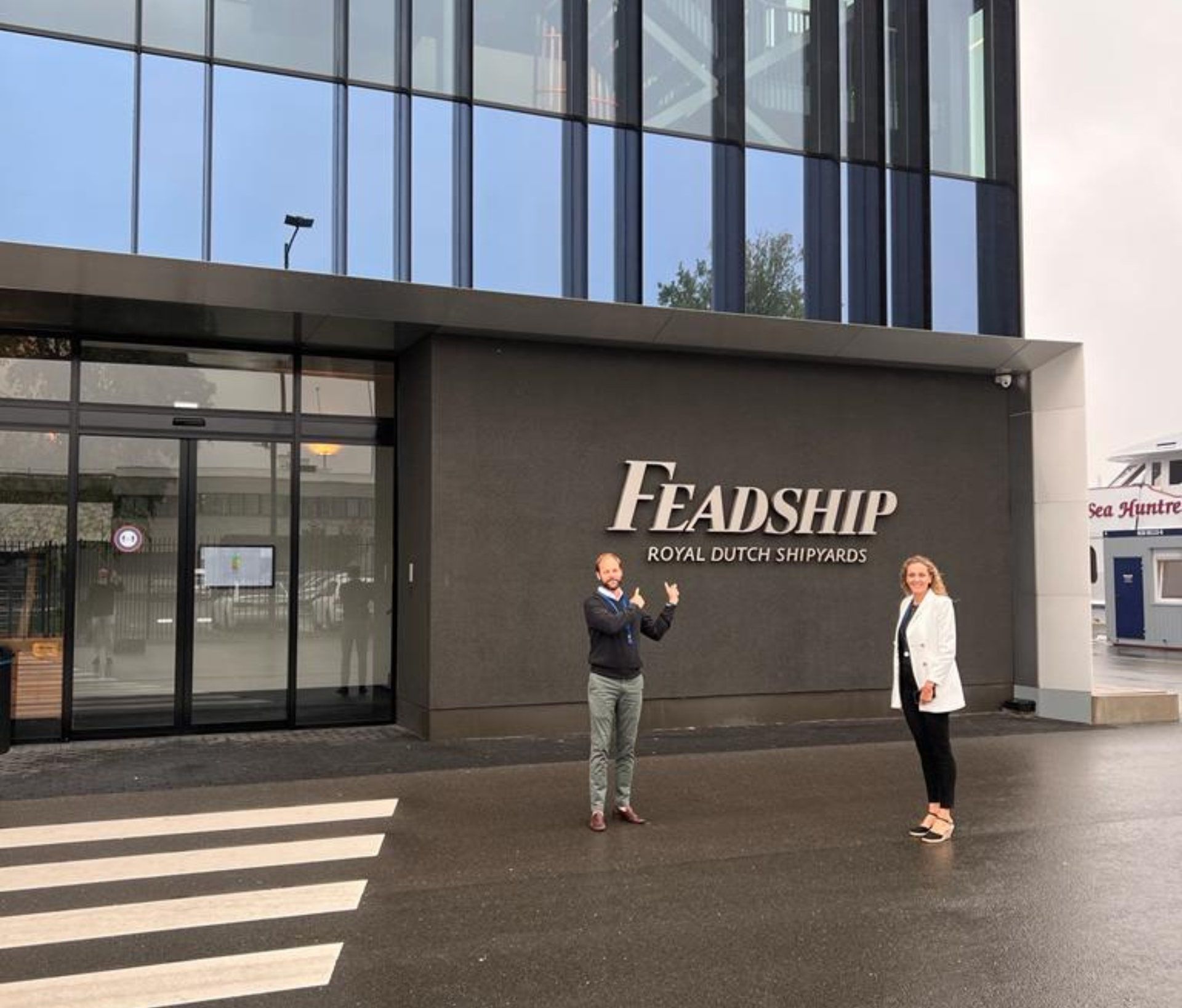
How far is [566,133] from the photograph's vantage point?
11500 millimetres

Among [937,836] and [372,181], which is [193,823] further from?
[372,181]

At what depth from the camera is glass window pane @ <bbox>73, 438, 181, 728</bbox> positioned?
1098cm

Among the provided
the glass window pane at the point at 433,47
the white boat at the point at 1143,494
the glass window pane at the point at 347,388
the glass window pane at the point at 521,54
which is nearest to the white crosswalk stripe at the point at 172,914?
the glass window pane at the point at 347,388

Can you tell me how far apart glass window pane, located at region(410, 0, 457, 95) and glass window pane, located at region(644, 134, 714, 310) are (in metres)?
2.26

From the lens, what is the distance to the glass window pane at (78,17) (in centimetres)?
967

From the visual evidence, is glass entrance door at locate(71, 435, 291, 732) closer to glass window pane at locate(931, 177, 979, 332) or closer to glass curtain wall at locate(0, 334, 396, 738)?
glass curtain wall at locate(0, 334, 396, 738)

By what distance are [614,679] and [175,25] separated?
24.6ft

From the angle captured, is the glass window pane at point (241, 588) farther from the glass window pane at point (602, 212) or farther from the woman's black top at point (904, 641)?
the woman's black top at point (904, 641)

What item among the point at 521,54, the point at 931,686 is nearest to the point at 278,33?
the point at 521,54

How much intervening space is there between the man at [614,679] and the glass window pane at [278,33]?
20.7 ft

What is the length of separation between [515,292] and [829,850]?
628 cm

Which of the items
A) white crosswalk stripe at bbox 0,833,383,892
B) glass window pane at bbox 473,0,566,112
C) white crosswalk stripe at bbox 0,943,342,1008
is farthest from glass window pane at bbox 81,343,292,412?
white crosswalk stripe at bbox 0,943,342,1008

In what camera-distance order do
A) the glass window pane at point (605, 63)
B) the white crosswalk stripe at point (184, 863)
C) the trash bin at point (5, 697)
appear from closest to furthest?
the white crosswalk stripe at point (184, 863) < the trash bin at point (5, 697) < the glass window pane at point (605, 63)

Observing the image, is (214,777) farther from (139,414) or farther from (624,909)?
(624,909)
